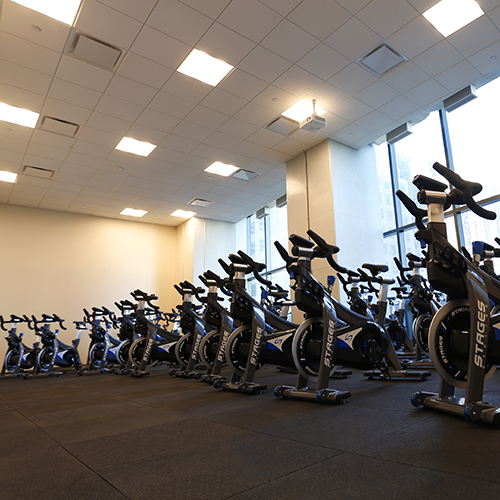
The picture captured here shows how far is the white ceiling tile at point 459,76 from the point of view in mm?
5309

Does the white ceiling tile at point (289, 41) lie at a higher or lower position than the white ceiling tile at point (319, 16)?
lower

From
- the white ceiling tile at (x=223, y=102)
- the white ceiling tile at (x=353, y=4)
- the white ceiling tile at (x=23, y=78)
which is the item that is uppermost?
the white ceiling tile at (x=353, y=4)

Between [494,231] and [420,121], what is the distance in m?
2.43

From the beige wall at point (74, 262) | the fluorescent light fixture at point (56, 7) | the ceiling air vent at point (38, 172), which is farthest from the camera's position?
the beige wall at point (74, 262)

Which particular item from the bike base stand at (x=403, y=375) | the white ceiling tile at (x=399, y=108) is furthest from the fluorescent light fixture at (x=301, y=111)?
the bike base stand at (x=403, y=375)

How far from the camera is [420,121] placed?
6.86 metres

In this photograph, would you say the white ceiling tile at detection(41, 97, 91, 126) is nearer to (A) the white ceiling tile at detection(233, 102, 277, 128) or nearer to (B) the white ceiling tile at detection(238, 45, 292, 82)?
(A) the white ceiling tile at detection(233, 102, 277, 128)

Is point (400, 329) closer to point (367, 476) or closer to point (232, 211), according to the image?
point (367, 476)

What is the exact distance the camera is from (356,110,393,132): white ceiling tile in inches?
251

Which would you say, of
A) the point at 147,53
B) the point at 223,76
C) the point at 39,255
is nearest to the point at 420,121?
the point at 223,76

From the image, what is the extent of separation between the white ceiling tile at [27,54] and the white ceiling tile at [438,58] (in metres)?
4.84

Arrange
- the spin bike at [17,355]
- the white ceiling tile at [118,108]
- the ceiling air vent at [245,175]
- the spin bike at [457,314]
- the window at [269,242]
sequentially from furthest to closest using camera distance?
the window at [269,242]
the ceiling air vent at [245,175]
the spin bike at [17,355]
the white ceiling tile at [118,108]
the spin bike at [457,314]

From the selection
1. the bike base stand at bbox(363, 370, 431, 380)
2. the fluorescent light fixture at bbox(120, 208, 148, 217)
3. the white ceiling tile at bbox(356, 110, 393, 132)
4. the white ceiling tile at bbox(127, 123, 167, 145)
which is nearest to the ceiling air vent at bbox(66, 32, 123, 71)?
the white ceiling tile at bbox(127, 123, 167, 145)

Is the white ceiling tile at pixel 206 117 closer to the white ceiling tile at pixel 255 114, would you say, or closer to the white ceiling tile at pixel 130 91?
the white ceiling tile at pixel 255 114
